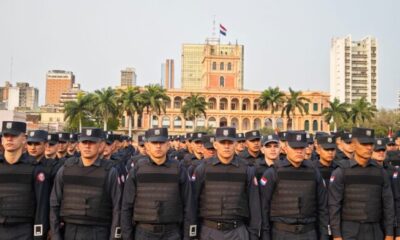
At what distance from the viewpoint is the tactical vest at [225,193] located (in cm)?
555

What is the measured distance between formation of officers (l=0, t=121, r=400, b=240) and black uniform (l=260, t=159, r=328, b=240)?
0.01 metres

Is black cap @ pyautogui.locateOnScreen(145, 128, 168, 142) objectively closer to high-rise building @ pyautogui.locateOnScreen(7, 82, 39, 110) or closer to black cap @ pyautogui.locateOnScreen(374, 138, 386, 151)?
black cap @ pyautogui.locateOnScreen(374, 138, 386, 151)

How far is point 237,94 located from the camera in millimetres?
84438

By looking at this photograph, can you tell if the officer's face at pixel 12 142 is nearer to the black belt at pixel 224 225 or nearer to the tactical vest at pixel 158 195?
the tactical vest at pixel 158 195

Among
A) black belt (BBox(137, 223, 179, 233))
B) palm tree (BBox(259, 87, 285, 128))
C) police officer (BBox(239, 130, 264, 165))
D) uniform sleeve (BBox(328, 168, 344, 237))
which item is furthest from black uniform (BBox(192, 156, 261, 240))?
palm tree (BBox(259, 87, 285, 128))

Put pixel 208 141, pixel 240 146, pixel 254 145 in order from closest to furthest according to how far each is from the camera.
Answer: pixel 254 145 → pixel 208 141 → pixel 240 146

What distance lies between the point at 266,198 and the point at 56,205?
2670 millimetres

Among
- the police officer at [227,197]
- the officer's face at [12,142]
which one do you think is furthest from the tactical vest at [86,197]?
the police officer at [227,197]

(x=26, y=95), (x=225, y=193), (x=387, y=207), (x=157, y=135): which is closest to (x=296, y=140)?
(x=225, y=193)

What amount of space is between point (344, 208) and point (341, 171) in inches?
19.1

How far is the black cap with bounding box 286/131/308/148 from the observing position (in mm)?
5903

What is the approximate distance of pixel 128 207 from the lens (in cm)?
550

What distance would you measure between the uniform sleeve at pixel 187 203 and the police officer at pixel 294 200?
92 centimetres

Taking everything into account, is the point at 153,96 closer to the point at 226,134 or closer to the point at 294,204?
the point at 226,134
